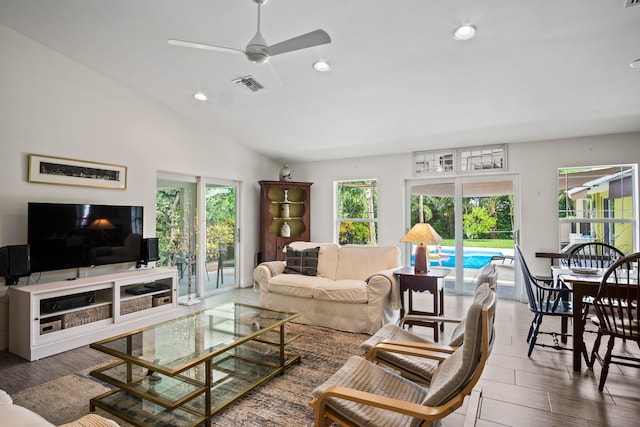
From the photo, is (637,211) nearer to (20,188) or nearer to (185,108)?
(185,108)

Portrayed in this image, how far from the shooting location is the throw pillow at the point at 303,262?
450cm

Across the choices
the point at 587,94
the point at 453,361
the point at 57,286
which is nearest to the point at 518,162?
the point at 587,94

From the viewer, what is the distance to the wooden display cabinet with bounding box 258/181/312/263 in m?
6.32

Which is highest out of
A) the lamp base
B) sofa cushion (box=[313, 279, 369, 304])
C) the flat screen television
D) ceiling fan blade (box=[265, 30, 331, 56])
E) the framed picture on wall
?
ceiling fan blade (box=[265, 30, 331, 56])

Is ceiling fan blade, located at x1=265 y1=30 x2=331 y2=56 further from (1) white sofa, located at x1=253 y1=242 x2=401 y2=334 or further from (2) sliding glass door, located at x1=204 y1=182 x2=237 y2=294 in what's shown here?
(2) sliding glass door, located at x1=204 y1=182 x2=237 y2=294

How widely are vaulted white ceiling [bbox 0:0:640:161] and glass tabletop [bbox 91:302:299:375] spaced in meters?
2.54

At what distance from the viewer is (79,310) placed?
3.43 meters

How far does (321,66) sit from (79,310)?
3.49m

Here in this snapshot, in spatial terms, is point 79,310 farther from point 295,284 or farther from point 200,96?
point 200,96

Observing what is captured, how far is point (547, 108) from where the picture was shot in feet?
13.0

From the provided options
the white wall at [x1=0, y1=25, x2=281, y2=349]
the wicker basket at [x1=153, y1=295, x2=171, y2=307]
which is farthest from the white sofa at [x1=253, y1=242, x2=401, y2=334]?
the white wall at [x1=0, y1=25, x2=281, y2=349]

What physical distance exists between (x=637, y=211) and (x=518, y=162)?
1.54 metres

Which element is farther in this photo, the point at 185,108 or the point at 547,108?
the point at 185,108

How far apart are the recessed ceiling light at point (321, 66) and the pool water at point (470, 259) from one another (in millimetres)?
3660
